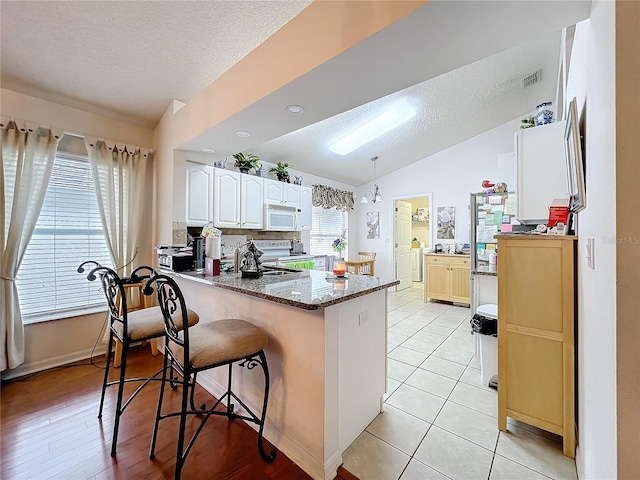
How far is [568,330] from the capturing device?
154 cm

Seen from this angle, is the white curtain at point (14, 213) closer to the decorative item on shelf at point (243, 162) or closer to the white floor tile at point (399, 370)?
the decorative item on shelf at point (243, 162)

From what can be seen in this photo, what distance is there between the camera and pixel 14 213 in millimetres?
2322

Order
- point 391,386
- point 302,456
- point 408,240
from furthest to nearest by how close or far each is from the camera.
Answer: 1. point 408,240
2. point 391,386
3. point 302,456

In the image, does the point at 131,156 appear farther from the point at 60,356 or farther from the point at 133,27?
the point at 60,356

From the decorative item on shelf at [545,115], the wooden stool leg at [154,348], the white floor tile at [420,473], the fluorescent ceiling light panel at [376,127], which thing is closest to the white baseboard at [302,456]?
the white floor tile at [420,473]

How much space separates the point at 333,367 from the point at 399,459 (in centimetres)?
69

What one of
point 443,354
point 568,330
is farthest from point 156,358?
point 568,330

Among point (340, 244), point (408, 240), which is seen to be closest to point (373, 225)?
point (408, 240)

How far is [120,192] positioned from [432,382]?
11.8 ft

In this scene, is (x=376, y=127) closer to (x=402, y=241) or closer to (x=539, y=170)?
(x=539, y=170)

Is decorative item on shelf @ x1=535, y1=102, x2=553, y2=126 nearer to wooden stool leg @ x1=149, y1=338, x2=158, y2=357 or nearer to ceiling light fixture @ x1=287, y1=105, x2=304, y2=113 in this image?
ceiling light fixture @ x1=287, y1=105, x2=304, y2=113

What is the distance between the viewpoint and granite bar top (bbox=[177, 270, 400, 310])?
54.1 inches

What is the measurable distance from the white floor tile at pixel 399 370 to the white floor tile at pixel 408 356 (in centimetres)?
8

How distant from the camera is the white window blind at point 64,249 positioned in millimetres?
2533
